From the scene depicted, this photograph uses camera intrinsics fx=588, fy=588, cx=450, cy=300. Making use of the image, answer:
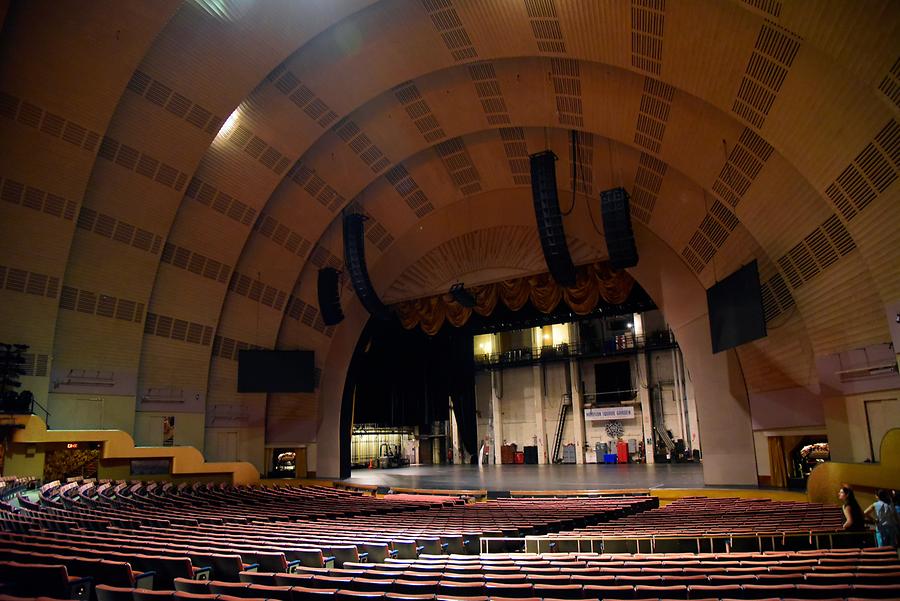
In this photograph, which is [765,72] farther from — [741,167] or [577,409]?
[577,409]

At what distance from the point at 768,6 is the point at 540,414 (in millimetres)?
24795

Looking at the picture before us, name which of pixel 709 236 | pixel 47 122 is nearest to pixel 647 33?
pixel 709 236

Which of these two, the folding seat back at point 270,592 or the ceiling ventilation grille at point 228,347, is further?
the ceiling ventilation grille at point 228,347

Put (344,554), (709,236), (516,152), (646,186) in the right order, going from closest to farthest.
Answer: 1. (344,554)
2. (709,236)
3. (646,186)
4. (516,152)

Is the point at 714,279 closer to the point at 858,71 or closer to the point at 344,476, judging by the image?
the point at 858,71

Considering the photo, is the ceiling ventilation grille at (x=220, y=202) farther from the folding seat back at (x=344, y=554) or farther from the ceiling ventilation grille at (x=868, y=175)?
the ceiling ventilation grille at (x=868, y=175)

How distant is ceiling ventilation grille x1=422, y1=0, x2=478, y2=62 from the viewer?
13766 millimetres

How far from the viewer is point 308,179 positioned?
19.1 meters

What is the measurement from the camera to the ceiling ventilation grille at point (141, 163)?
50.7ft

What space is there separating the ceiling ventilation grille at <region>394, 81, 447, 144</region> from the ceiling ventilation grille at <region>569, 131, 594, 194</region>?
13.3 ft

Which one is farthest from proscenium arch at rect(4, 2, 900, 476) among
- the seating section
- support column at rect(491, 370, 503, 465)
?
support column at rect(491, 370, 503, 465)

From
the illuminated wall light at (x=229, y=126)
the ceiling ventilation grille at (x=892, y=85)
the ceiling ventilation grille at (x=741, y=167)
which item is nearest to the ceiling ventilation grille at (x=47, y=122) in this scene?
the illuminated wall light at (x=229, y=126)

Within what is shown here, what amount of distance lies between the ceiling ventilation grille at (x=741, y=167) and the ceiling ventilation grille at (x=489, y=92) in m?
6.17

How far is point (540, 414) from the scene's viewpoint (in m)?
31.7
